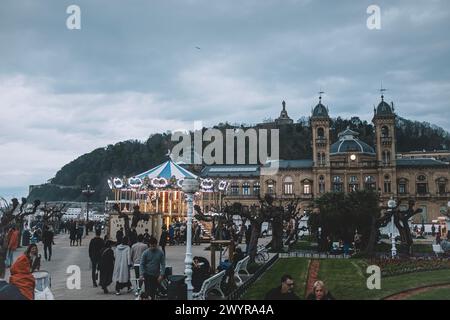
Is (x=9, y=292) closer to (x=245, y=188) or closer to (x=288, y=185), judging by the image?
(x=288, y=185)

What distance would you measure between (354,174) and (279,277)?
5354 cm

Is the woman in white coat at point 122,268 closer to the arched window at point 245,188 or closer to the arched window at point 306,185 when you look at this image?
the arched window at point 306,185

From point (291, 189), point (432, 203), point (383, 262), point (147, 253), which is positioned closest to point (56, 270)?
point (147, 253)

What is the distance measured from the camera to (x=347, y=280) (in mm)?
13062

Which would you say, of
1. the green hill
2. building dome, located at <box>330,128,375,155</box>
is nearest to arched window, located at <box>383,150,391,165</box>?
building dome, located at <box>330,128,375,155</box>

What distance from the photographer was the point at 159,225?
89.6 ft

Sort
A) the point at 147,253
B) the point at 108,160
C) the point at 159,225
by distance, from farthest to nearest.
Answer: the point at 108,160, the point at 159,225, the point at 147,253

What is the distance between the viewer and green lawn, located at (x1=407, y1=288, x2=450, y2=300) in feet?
32.2

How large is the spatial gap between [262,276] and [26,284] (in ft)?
26.9

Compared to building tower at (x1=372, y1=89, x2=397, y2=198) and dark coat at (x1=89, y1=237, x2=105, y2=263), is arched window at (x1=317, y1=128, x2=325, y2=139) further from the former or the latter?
dark coat at (x1=89, y1=237, x2=105, y2=263)

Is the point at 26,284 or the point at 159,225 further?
the point at 159,225

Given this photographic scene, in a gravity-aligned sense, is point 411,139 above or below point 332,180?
above

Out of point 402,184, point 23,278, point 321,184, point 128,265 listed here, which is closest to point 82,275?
point 128,265

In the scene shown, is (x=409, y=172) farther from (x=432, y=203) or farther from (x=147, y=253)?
(x=147, y=253)
